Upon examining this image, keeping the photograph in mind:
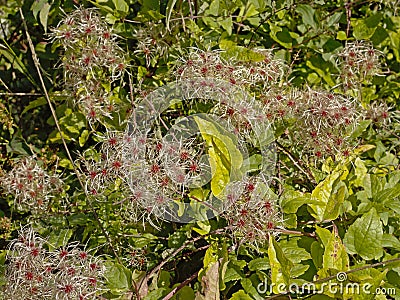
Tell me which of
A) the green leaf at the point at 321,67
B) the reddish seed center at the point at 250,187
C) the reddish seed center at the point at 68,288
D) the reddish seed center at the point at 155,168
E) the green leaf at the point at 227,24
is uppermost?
the green leaf at the point at 227,24

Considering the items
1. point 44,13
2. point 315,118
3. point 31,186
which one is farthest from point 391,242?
point 44,13

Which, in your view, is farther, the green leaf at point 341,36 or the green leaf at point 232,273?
the green leaf at point 341,36

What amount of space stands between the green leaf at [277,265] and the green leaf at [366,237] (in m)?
0.16

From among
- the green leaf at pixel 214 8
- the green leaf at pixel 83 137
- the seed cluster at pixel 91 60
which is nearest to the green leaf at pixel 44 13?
the seed cluster at pixel 91 60

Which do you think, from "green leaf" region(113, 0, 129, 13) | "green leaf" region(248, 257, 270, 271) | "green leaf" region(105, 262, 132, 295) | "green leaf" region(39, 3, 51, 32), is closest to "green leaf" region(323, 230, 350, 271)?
"green leaf" region(248, 257, 270, 271)

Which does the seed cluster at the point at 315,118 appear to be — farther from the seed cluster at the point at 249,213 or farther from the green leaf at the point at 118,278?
the green leaf at the point at 118,278

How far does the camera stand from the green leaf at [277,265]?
3.45 ft

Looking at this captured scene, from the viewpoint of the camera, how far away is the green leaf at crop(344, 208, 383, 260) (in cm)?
115

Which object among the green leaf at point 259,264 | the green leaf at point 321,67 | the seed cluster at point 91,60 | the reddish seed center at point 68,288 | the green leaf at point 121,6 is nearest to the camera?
the reddish seed center at point 68,288

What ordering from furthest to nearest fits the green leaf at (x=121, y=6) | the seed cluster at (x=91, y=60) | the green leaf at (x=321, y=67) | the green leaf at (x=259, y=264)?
the green leaf at (x=321, y=67), the green leaf at (x=121, y=6), the seed cluster at (x=91, y=60), the green leaf at (x=259, y=264)

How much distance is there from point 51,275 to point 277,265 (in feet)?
1.32

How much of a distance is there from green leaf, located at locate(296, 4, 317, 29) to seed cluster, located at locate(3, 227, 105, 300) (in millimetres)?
763

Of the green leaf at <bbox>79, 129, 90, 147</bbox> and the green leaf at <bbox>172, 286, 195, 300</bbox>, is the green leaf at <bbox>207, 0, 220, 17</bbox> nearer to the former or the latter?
the green leaf at <bbox>79, 129, 90, 147</bbox>

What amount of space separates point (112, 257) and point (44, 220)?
19cm
